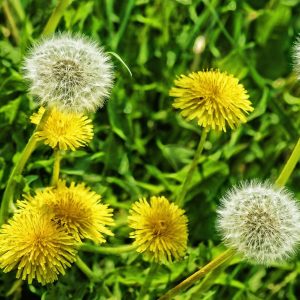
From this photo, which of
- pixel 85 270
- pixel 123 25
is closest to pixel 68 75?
pixel 85 270

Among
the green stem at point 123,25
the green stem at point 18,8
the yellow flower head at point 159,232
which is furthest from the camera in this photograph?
the green stem at point 18,8

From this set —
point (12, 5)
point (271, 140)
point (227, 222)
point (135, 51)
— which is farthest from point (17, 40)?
point (227, 222)

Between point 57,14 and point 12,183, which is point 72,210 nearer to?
point 12,183

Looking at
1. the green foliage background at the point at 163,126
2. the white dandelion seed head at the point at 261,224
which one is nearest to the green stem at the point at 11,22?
Result: the green foliage background at the point at 163,126

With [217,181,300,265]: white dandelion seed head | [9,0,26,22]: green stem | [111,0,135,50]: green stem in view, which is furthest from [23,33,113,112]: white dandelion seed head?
[9,0,26,22]: green stem

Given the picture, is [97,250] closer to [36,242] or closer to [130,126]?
[36,242]

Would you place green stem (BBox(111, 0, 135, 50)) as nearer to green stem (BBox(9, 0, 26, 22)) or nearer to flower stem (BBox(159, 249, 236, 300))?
green stem (BBox(9, 0, 26, 22))

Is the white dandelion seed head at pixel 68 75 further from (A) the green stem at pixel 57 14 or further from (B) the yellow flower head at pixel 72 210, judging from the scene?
(B) the yellow flower head at pixel 72 210
